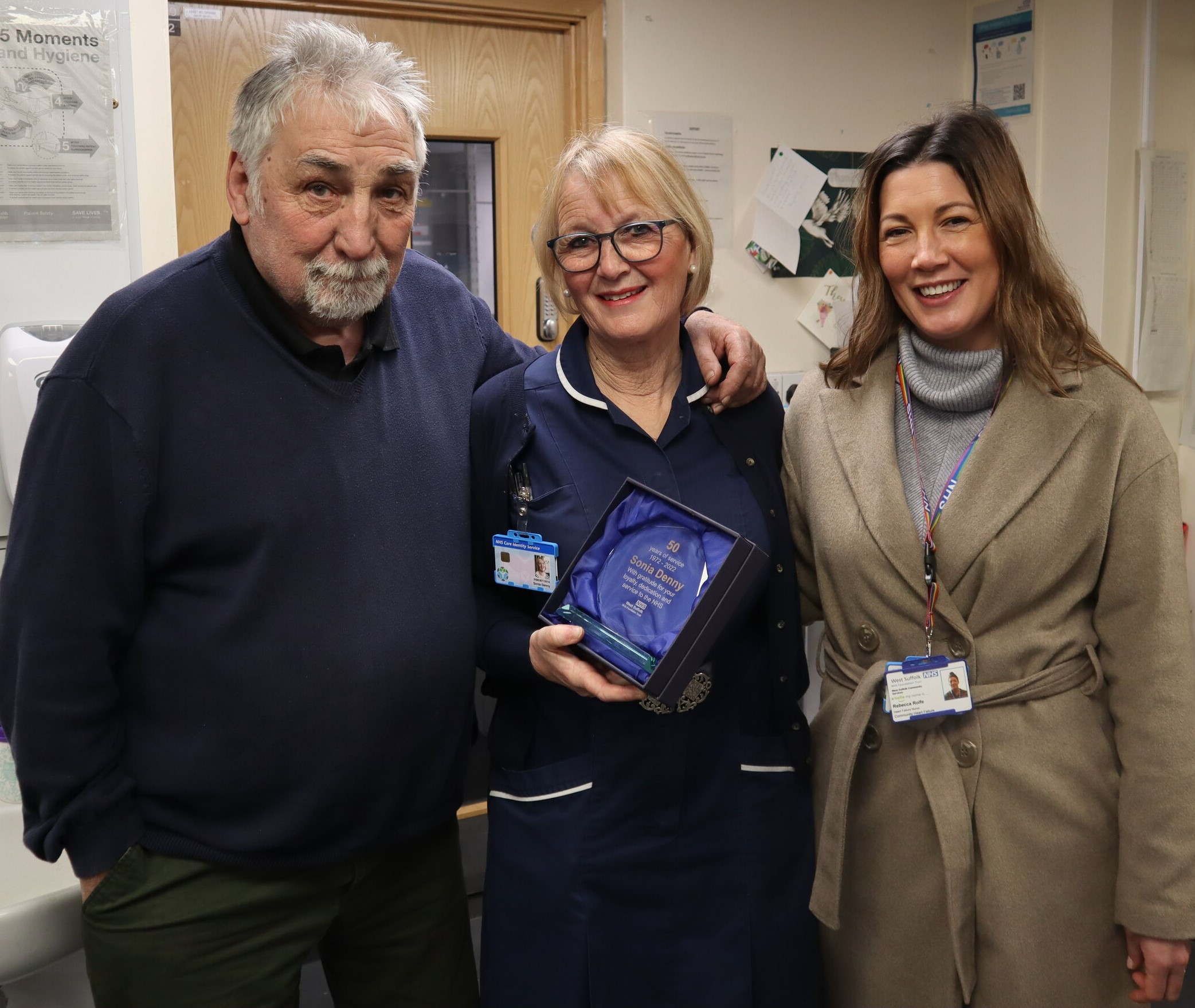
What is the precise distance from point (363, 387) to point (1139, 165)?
2.40 metres

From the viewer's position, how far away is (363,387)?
4.58 ft

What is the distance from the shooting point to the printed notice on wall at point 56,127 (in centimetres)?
177

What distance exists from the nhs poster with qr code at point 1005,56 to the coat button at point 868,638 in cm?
225

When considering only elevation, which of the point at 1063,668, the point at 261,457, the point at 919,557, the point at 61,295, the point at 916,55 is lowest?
the point at 1063,668

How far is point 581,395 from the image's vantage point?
1455mm

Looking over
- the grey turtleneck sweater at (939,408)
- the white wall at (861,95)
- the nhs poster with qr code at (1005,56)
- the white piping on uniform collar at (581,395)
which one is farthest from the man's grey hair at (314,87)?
the nhs poster with qr code at (1005,56)

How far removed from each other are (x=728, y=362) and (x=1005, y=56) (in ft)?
7.10

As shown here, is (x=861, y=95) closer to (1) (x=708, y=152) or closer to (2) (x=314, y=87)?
(1) (x=708, y=152)

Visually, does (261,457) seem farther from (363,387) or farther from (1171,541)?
(1171,541)

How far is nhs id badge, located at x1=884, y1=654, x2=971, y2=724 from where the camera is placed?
1323 mm

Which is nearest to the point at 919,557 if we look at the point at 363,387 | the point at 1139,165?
the point at 363,387

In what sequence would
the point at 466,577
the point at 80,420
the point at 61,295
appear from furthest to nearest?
the point at 61,295 < the point at 466,577 < the point at 80,420

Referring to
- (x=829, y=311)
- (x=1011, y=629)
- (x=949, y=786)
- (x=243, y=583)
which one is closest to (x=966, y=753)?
(x=949, y=786)

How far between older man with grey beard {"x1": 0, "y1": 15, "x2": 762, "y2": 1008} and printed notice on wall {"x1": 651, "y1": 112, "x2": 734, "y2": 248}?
154cm
